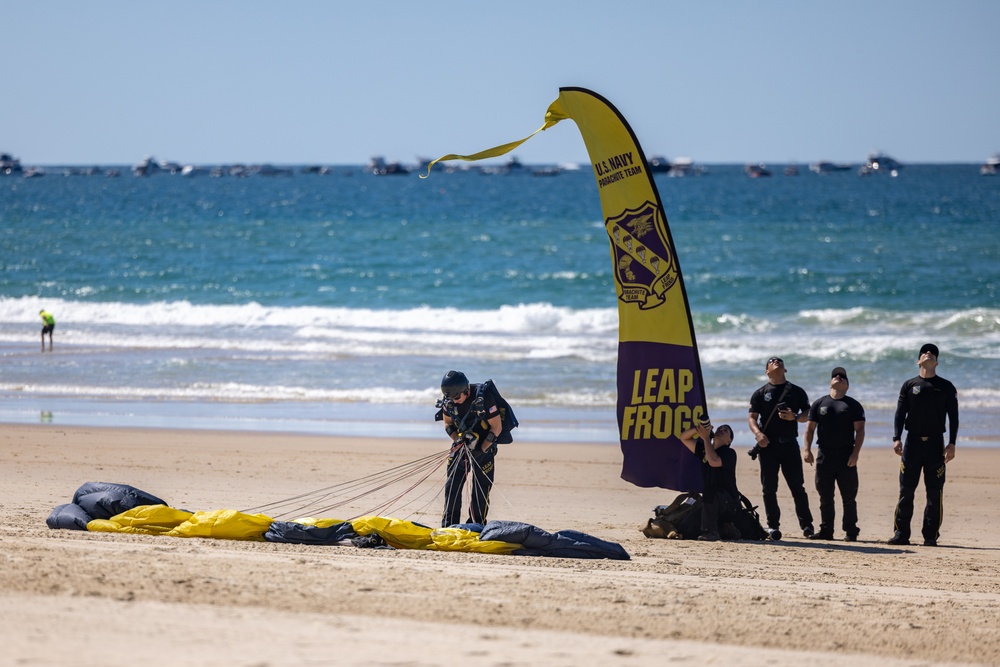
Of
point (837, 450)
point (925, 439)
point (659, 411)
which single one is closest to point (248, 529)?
point (659, 411)

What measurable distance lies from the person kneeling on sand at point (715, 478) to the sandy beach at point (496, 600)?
10.0 inches

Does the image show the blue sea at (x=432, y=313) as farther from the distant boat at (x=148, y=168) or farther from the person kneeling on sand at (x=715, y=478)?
the distant boat at (x=148, y=168)

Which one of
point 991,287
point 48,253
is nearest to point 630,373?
point 991,287

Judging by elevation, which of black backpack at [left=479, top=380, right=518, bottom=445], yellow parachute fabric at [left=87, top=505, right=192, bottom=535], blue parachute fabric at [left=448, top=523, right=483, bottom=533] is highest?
black backpack at [left=479, top=380, right=518, bottom=445]

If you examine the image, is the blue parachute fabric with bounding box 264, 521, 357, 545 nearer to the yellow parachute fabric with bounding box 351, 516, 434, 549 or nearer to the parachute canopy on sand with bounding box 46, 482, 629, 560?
the parachute canopy on sand with bounding box 46, 482, 629, 560

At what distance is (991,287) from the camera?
1204 inches

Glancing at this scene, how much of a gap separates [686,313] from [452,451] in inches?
86.1

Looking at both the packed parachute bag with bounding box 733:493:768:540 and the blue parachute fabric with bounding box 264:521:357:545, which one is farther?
the packed parachute bag with bounding box 733:493:768:540

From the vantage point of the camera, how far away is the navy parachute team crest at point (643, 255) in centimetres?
873

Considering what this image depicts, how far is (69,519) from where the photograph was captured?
7.89 meters

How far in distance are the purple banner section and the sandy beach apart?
57 centimetres

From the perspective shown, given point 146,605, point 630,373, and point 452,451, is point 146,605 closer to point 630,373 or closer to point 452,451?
point 452,451

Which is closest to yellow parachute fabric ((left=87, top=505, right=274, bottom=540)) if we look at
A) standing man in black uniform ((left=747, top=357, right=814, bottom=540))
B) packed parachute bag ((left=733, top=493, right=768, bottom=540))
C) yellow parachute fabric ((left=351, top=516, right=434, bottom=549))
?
yellow parachute fabric ((left=351, top=516, right=434, bottom=549))

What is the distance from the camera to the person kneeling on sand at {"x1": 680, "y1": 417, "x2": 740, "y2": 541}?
862 cm
